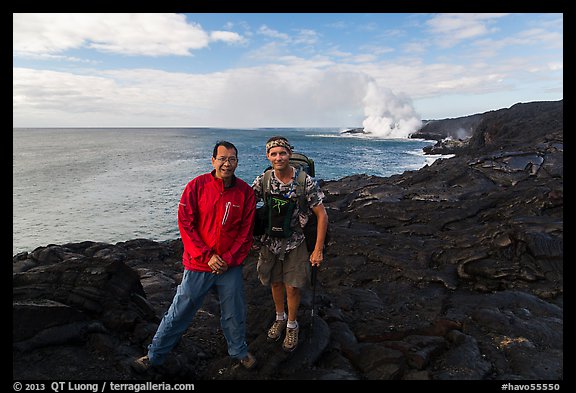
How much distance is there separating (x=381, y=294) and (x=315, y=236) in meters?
3.80

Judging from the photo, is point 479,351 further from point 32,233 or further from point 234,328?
point 32,233

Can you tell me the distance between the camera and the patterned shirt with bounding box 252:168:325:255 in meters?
4.71

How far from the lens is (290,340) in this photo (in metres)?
4.91

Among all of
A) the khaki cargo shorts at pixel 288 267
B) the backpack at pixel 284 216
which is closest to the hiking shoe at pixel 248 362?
the khaki cargo shorts at pixel 288 267

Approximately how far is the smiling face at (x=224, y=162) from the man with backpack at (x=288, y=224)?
0.54 meters

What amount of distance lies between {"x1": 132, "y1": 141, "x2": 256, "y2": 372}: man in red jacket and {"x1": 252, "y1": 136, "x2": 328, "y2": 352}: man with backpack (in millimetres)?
421

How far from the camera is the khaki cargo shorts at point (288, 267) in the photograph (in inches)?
191

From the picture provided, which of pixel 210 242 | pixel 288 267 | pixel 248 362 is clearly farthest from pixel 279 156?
pixel 248 362

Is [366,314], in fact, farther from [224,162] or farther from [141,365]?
[224,162]

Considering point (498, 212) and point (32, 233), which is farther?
point (32, 233)

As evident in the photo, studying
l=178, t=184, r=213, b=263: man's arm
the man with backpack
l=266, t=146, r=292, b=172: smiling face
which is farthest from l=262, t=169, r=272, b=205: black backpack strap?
l=178, t=184, r=213, b=263: man's arm

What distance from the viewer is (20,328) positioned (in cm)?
449
